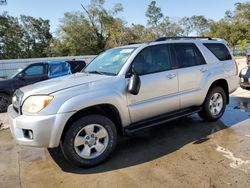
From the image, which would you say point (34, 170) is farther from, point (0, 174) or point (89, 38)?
point (89, 38)

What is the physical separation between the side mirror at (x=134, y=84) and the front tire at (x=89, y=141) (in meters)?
0.57

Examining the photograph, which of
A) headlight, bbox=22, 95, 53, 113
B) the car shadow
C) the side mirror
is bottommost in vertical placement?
the car shadow

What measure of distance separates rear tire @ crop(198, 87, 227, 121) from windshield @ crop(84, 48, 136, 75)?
6.77 ft

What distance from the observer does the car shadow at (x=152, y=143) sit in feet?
12.6

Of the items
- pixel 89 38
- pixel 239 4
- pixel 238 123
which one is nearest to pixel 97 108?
pixel 238 123

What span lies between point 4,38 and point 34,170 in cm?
4542

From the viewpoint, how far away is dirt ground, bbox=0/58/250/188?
3.29 meters

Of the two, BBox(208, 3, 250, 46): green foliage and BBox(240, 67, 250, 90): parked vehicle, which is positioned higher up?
BBox(208, 3, 250, 46): green foliage

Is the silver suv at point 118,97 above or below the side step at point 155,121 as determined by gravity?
above

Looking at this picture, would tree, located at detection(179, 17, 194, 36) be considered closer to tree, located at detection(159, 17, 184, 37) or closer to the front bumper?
tree, located at detection(159, 17, 184, 37)

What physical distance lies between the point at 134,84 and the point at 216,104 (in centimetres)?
252

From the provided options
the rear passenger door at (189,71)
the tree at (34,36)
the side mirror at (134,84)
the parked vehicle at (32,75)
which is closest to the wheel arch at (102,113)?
the side mirror at (134,84)

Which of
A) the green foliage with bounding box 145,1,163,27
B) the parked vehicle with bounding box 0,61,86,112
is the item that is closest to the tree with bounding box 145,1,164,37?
the green foliage with bounding box 145,1,163,27

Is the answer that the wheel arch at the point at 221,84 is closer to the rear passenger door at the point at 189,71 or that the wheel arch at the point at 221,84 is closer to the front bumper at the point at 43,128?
the rear passenger door at the point at 189,71
